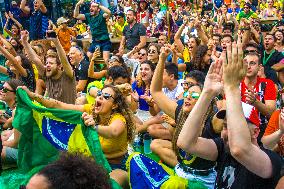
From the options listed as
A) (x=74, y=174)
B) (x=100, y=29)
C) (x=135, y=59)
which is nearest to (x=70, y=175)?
(x=74, y=174)

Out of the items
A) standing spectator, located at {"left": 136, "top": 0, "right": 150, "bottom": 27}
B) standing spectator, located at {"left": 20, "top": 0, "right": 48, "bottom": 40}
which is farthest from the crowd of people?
standing spectator, located at {"left": 136, "top": 0, "right": 150, "bottom": 27}

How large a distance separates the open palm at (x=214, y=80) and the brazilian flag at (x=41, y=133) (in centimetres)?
147

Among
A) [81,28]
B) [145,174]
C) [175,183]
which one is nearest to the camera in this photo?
[175,183]

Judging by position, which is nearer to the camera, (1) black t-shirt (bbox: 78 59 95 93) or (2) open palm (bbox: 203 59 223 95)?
(2) open palm (bbox: 203 59 223 95)

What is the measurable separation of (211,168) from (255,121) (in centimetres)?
96

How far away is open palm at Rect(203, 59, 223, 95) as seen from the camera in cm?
296

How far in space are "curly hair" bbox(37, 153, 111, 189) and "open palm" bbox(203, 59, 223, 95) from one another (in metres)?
1.12


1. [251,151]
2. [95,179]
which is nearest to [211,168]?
[251,151]

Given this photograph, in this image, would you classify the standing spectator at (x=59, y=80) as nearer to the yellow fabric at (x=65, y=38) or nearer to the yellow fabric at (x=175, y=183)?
the yellow fabric at (x=175, y=183)

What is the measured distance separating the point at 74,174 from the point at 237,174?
1.32 meters

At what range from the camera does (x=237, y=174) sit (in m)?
2.93

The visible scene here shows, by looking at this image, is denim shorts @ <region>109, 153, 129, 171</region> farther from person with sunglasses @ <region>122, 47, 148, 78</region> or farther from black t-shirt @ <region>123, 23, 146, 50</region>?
black t-shirt @ <region>123, 23, 146, 50</region>

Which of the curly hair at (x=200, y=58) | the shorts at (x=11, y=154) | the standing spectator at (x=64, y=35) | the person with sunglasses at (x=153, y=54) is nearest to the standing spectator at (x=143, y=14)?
the standing spectator at (x=64, y=35)

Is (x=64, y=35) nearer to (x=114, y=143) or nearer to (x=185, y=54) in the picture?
(x=185, y=54)
